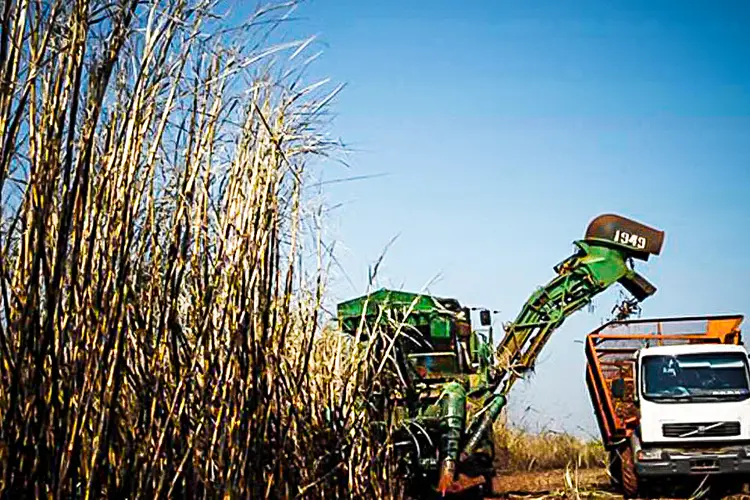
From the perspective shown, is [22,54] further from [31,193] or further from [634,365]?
[634,365]

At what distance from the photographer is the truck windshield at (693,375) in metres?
14.5

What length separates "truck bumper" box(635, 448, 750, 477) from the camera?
46.1 ft

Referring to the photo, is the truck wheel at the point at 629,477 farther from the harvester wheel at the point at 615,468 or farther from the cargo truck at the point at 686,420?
the harvester wheel at the point at 615,468

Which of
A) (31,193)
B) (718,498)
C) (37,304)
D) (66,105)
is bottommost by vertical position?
(718,498)

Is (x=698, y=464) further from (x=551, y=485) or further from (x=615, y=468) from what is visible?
(x=551, y=485)

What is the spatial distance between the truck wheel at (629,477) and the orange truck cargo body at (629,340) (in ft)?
3.11

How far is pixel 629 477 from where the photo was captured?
14.7 meters

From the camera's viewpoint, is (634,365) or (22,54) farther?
(634,365)

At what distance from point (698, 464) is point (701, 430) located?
439 mm

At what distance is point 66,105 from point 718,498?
41.9 feet

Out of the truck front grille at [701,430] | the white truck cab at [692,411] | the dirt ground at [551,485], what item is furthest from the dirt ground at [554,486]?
the truck front grille at [701,430]

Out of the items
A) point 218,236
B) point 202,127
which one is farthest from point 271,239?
point 202,127

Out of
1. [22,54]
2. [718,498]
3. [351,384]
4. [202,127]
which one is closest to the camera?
[22,54]

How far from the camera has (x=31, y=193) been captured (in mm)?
3297
